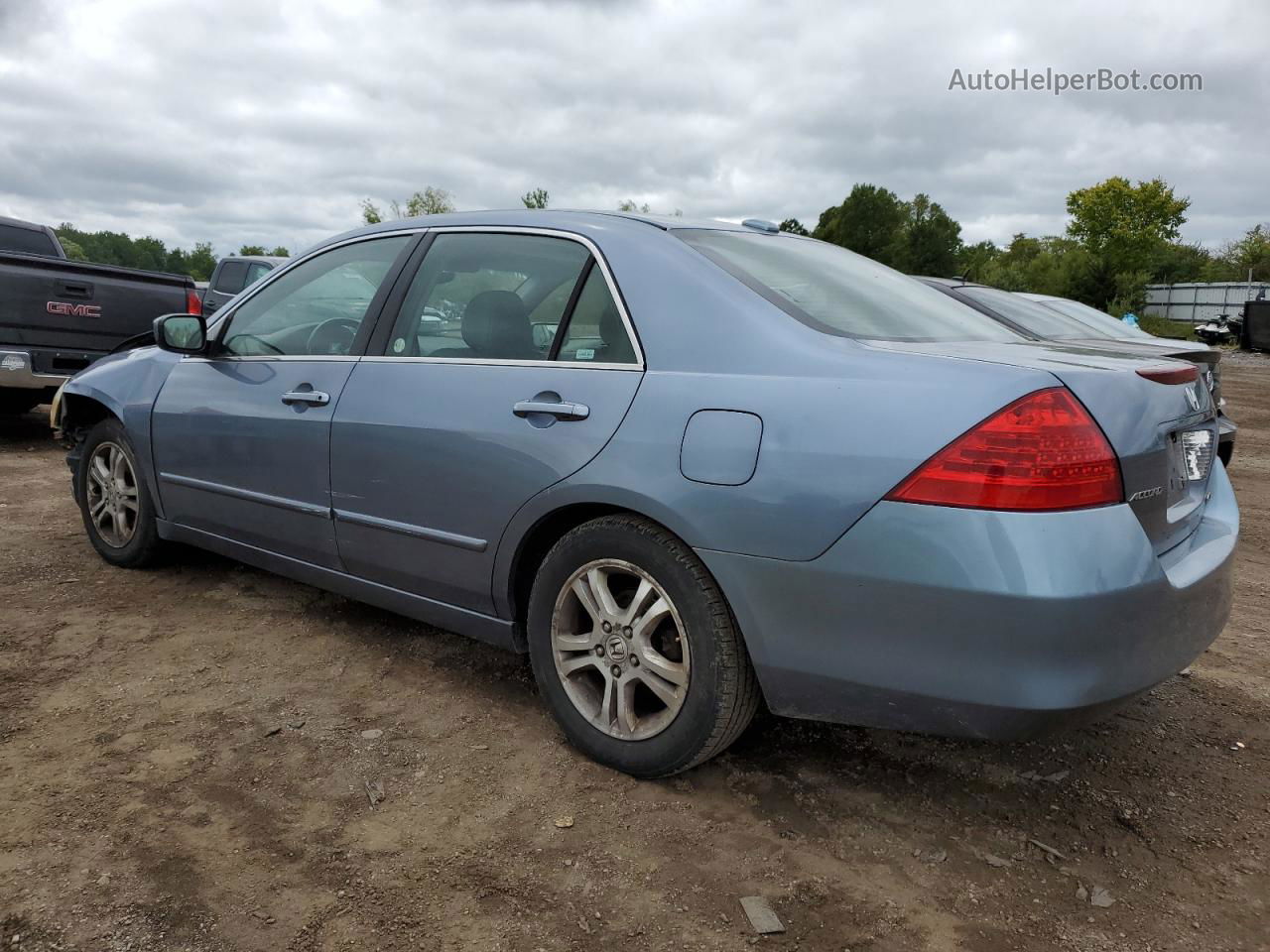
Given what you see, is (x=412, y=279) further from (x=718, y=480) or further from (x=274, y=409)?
(x=718, y=480)

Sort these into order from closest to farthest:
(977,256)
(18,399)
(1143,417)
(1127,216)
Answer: (1143,417), (18,399), (1127,216), (977,256)

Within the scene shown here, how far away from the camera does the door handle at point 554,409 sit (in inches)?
104

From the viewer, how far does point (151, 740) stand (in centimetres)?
281

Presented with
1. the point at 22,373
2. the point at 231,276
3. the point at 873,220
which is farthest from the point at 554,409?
the point at 873,220

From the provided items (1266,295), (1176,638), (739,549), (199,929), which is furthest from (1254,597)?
(1266,295)

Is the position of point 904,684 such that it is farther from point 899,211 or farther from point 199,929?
point 899,211

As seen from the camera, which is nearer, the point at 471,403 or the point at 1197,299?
the point at 471,403

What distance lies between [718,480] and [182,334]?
2627 mm

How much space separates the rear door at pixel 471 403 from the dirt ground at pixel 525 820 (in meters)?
0.51

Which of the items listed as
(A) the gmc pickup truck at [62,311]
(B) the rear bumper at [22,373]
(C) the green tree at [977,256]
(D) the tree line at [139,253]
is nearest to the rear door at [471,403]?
(B) the rear bumper at [22,373]

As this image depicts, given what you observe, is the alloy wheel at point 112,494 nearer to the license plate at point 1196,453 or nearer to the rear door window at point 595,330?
the rear door window at point 595,330

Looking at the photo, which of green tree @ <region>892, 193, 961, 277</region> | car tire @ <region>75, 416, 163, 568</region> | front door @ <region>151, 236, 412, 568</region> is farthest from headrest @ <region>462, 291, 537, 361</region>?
green tree @ <region>892, 193, 961, 277</region>

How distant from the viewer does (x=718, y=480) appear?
2.31m

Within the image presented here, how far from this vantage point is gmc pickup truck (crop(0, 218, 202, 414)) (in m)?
7.61
